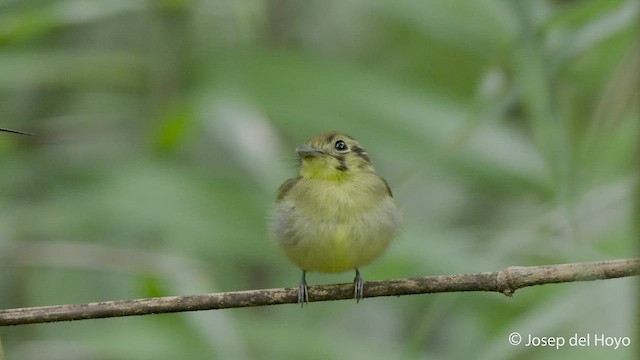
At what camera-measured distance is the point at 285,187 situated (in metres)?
3.88

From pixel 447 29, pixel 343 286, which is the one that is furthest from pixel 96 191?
pixel 343 286

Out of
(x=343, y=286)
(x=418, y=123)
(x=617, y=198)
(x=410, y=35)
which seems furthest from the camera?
(x=410, y=35)

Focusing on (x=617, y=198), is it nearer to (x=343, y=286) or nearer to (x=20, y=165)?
(x=343, y=286)

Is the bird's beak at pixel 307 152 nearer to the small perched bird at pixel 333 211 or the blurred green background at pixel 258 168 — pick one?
the small perched bird at pixel 333 211

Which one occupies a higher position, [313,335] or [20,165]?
[20,165]

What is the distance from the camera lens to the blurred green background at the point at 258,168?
369 centimetres

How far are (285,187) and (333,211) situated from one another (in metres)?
0.35

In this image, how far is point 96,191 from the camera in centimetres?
453

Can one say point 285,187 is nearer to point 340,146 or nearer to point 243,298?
point 340,146

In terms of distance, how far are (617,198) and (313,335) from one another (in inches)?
49.2

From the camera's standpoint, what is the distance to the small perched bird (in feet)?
11.4

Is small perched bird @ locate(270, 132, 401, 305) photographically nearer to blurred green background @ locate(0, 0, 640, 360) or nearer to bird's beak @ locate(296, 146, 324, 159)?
bird's beak @ locate(296, 146, 324, 159)

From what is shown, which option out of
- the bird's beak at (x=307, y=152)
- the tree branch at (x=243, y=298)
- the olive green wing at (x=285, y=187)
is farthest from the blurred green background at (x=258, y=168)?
the tree branch at (x=243, y=298)

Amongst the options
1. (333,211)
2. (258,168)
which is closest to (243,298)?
(333,211)
